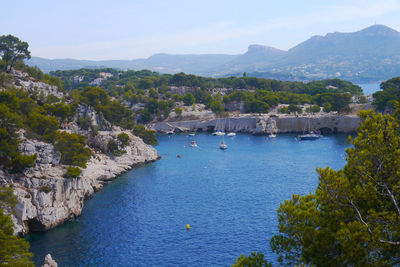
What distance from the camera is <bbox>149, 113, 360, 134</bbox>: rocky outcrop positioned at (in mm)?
131750

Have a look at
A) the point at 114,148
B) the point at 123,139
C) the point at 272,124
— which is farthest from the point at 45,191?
the point at 272,124

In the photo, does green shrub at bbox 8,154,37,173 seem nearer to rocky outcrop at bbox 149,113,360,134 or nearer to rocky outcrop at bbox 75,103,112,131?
rocky outcrop at bbox 75,103,112,131

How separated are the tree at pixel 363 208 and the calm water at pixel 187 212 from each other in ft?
71.3

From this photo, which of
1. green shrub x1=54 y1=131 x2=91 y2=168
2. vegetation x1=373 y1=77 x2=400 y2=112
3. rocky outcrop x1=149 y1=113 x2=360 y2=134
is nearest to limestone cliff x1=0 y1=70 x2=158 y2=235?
green shrub x1=54 y1=131 x2=91 y2=168

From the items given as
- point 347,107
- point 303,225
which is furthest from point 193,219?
point 347,107

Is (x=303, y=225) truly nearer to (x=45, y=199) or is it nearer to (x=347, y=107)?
(x=45, y=199)

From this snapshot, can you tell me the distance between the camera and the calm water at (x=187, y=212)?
1726 inches

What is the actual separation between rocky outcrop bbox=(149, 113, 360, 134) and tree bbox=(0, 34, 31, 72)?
60.5 meters

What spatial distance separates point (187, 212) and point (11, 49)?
68414 mm

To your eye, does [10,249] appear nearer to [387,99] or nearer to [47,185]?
[47,185]

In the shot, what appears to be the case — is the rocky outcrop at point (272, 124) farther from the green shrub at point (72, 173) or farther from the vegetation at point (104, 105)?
the green shrub at point (72, 173)

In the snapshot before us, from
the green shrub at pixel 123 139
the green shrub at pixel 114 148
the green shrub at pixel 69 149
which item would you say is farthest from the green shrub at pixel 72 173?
the green shrub at pixel 123 139

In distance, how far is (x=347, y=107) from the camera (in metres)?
137

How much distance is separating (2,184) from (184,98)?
121336 mm
